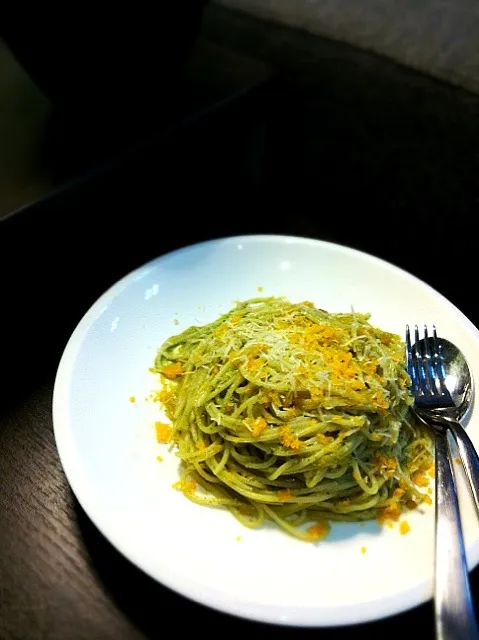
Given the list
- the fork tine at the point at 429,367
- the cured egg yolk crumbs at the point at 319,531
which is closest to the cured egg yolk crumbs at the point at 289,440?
the cured egg yolk crumbs at the point at 319,531

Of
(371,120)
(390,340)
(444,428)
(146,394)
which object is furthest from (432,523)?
(371,120)

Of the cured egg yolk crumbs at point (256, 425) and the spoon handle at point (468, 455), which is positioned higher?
the cured egg yolk crumbs at point (256, 425)

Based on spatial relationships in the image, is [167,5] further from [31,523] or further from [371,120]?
[31,523]

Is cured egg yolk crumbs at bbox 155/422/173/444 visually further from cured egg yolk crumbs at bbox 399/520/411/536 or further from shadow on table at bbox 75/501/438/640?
cured egg yolk crumbs at bbox 399/520/411/536

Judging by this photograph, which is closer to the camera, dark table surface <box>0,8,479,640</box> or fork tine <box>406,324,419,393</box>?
dark table surface <box>0,8,479,640</box>

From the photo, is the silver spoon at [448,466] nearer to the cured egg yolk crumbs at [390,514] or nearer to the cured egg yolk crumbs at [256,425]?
the cured egg yolk crumbs at [390,514]

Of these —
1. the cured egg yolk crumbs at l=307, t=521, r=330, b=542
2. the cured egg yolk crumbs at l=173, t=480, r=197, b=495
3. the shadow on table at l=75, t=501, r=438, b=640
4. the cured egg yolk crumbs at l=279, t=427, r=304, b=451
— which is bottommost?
the shadow on table at l=75, t=501, r=438, b=640

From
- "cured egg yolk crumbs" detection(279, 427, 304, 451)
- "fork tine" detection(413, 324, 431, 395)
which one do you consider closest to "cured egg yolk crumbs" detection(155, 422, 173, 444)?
"cured egg yolk crumbs" detection(279, 427, 304, 451)
